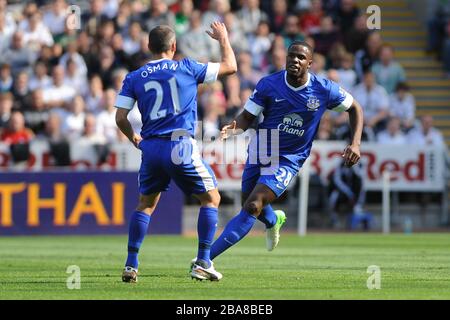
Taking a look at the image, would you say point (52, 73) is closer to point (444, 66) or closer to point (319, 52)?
point (319, 52)

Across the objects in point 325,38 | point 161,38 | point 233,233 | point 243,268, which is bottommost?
point 243,268

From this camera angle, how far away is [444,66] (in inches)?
1067

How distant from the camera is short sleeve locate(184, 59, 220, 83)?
11094 mm

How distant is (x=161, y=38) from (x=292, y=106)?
6.25ft

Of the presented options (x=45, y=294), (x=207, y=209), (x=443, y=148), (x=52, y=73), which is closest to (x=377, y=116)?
(x=443, y=148)

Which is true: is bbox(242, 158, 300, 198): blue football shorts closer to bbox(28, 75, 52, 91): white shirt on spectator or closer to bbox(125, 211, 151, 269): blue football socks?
bbox(125, 211, 151, 269): blue football socks

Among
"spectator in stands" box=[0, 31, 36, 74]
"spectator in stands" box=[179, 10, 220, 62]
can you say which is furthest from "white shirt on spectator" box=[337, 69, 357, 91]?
"spectator in stands" box=[0, 31, 36, 74]

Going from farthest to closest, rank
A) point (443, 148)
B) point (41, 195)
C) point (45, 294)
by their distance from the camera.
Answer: point (443, 148)
point (41, 195)
point (45, 294)

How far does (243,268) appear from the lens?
1279 cm

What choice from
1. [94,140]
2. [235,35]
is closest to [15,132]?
A: [94,140]

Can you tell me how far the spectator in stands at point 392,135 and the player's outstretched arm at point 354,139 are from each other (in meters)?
10.6

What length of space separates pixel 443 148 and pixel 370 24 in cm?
285

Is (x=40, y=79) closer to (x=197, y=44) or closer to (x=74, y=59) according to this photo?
(x=74, y=59)
